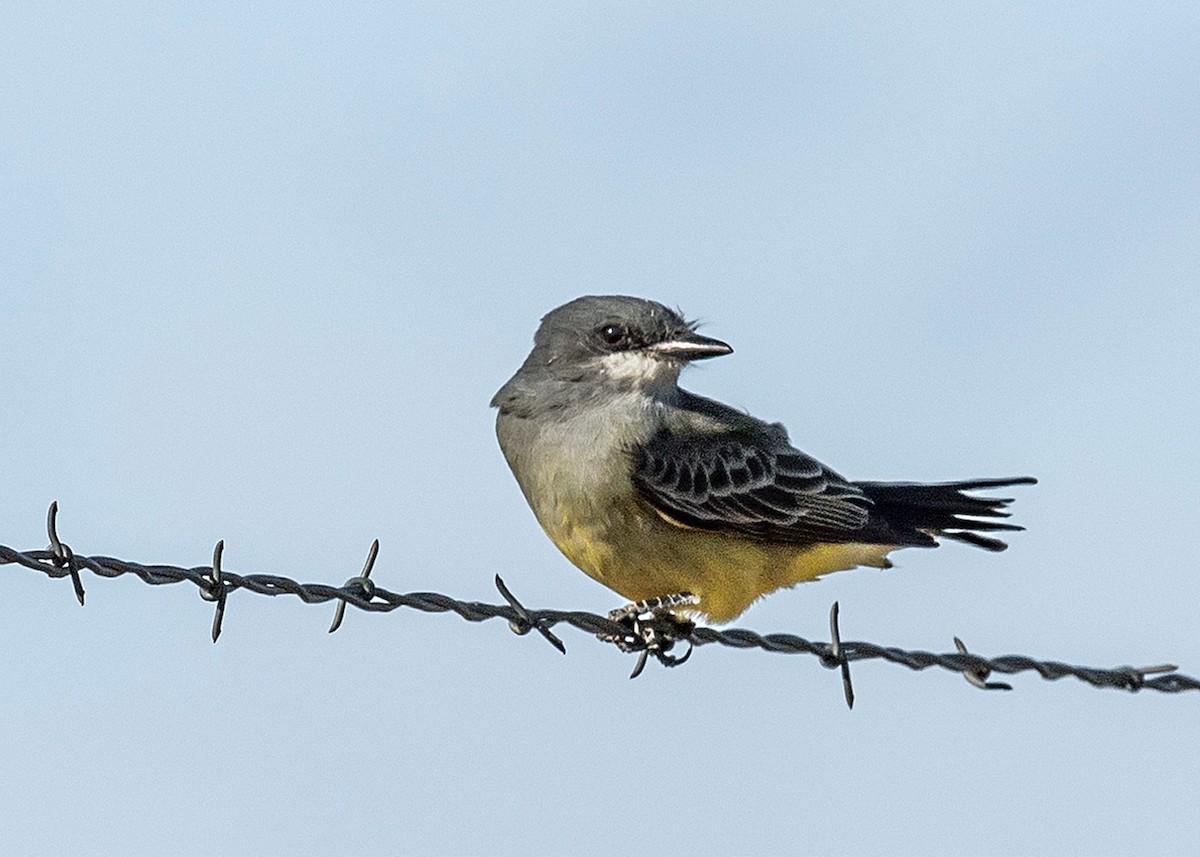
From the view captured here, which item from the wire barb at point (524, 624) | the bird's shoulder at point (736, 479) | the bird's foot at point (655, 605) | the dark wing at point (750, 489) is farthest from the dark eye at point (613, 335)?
the wire barb at point (524, 624)

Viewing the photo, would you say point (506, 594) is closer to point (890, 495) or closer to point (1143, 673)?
point (1143, 673)

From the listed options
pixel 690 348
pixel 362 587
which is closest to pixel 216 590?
pixel 362 587

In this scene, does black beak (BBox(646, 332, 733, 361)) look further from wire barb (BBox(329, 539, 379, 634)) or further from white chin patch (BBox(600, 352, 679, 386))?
wire barb (BBox(329, 539, 379, 634))

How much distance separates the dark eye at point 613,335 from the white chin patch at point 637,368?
77 mm

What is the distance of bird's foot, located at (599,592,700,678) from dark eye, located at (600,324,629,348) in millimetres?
1516

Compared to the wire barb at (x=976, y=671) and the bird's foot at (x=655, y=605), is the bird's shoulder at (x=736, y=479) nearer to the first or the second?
the bird's foot at (x=655, y=605)

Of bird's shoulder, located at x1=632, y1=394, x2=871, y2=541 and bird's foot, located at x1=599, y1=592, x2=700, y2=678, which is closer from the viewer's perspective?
bird's foot, located at x1=599, y1=592, x2=700, y2=678

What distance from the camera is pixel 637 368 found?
28.6 feet

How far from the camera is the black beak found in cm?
862

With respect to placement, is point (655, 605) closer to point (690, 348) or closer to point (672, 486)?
point (672, 486)

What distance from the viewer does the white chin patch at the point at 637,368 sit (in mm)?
8688

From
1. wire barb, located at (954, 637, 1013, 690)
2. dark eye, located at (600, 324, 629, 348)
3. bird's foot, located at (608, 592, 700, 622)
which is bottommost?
wire barb, located at (954, 637, 1013, 690)

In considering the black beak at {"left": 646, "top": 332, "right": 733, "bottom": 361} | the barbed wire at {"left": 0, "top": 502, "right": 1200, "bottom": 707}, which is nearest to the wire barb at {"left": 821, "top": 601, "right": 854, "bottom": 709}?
the barbed wire at {"left": 0, "top": 502, "right": 1200, "bottom": 707}

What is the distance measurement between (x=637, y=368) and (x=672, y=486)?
80 cm
